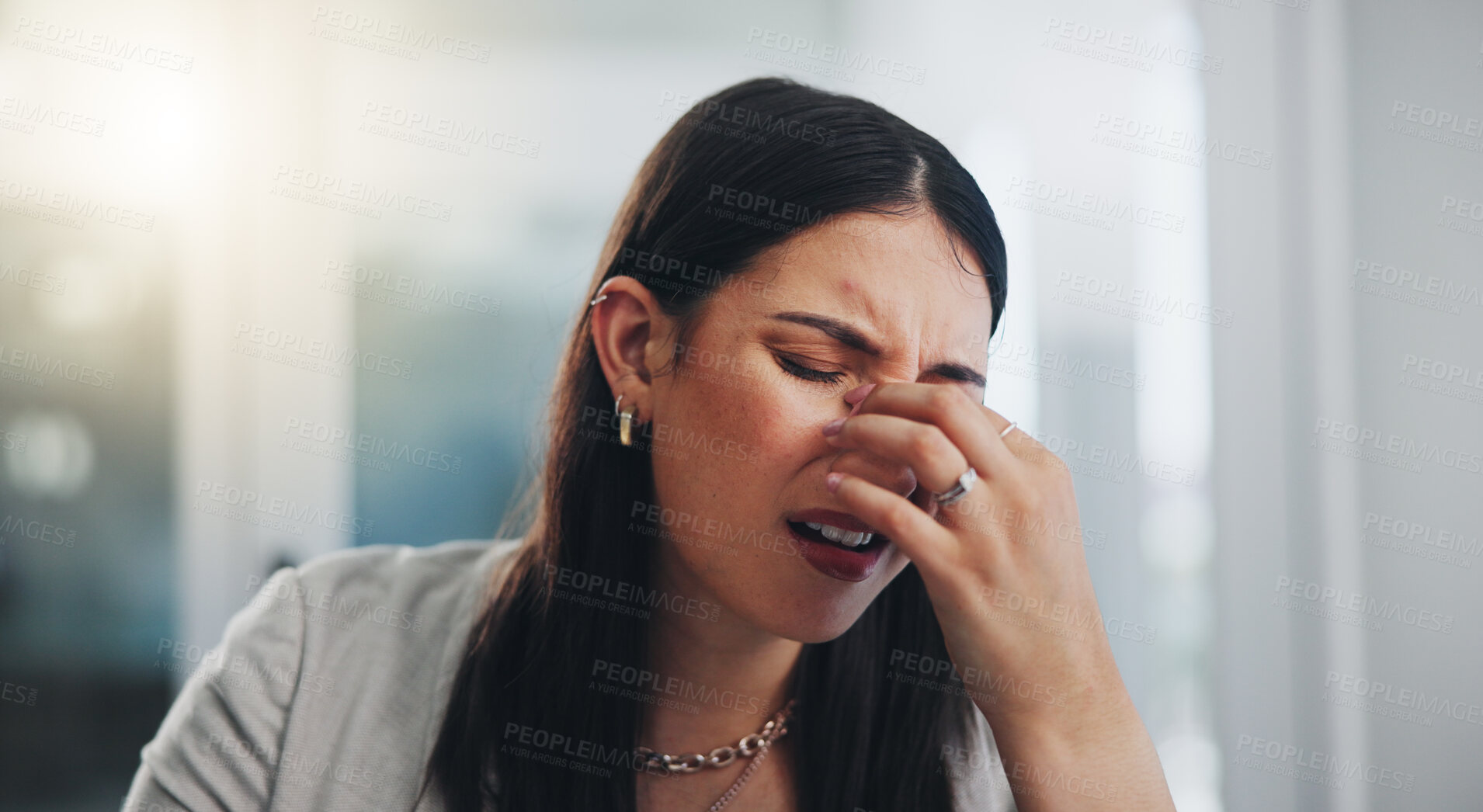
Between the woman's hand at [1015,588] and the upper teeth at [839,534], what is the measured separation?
0.10 m

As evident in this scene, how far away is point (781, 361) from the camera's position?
0.93 m

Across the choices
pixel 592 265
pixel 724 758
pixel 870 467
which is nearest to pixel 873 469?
pixel 870 467

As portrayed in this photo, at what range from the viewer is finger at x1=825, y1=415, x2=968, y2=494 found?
821mm

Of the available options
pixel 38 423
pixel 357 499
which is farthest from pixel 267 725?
pixel 38 423

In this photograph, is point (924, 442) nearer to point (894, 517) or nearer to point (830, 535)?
point (894, 517)

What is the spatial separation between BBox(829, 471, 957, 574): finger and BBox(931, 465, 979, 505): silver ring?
0.03 meters

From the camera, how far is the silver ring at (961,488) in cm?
83

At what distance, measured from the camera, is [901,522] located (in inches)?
33.2

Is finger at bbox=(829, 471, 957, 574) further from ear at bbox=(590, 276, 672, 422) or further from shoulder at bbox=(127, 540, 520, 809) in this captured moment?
shoulder at bbox=(127, 540, 520, 809)

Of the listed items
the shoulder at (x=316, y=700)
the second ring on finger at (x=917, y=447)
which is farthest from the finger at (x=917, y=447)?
the shoulder at (x=316, y=700)

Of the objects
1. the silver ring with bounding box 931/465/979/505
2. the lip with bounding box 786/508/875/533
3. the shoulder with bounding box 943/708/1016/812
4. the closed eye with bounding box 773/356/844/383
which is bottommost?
the shoulder with bounding box 943/708/1016/812

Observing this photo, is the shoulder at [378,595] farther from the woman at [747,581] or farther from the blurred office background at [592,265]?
the blurred office background at [592,265]

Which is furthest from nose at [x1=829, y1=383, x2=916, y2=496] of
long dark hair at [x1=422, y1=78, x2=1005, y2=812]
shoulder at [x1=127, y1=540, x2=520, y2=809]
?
shoulder at [x1=127, y1=540, x2=520, y2=809]

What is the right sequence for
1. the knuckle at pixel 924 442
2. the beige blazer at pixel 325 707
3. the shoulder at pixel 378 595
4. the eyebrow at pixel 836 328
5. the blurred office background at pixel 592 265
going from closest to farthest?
1. the knuckle at pixel 924 442
2. the eyebrow at pixel 836 328
3. the beige blazer at pixel 325 707
4. the shoulder at pixel 378 595
5. the blurred office background at pixel 592 265
